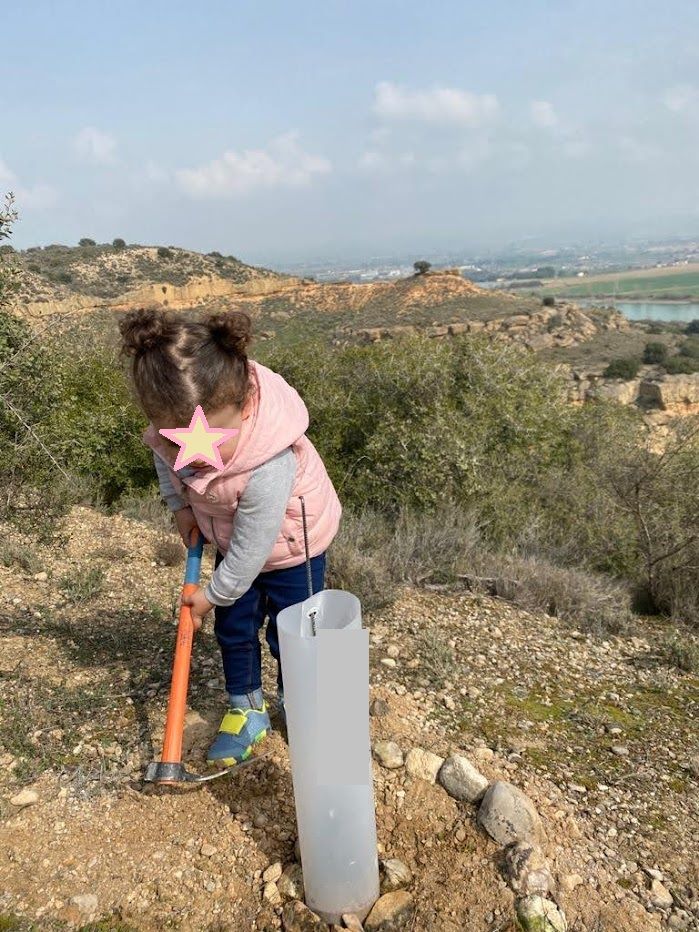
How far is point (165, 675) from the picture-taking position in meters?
3.15

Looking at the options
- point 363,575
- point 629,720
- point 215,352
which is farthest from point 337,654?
point 363,575

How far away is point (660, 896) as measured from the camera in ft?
6.81

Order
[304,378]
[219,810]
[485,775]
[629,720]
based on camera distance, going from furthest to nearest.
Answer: [304,378] → [629,720] → [485,775] → [219,810]

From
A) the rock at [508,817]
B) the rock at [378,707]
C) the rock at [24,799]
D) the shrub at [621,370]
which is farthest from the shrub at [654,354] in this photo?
the rock at [24,799]

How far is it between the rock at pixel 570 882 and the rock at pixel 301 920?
30.2 inches

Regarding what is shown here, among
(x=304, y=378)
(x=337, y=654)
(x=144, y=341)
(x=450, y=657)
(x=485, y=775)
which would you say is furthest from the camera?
(x=304, y=378)

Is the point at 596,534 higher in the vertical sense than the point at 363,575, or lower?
lower

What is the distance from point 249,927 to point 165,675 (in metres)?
1.42

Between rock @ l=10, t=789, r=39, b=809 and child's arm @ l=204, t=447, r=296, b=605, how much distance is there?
1040 millimetres

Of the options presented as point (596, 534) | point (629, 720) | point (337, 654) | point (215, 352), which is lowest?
point (596, 534)

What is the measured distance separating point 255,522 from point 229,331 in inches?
23.8

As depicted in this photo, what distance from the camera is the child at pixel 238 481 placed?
1.92 metres

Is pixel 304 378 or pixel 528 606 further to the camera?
pixel 304 378

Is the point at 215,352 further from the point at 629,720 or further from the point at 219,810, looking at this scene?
the point at 629,720
